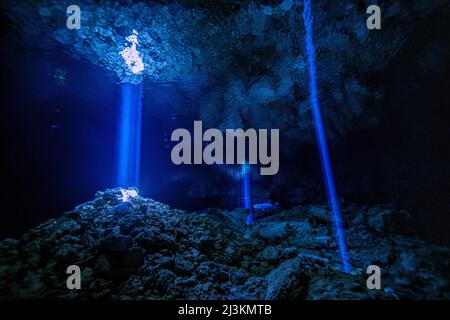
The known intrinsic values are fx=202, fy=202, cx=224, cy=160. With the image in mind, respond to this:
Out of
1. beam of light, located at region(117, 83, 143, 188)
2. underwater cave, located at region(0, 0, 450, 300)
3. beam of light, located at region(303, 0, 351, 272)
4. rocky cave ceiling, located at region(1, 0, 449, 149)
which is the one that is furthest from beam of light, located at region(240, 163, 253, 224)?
beam of light, located at region(117, 83, 143, 188)

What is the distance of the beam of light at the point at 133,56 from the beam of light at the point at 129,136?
118 centimetres

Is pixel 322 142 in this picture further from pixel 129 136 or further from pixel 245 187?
pixel 129 136

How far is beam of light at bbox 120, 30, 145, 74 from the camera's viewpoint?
428 cm

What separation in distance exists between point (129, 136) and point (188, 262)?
18.7 ft

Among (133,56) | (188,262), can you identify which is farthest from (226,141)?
(188,262)

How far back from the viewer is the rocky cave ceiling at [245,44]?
3676 millimetres

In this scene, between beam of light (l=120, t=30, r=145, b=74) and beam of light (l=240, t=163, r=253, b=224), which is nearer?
beam of light (l=120, t=30, r=145, b=74)

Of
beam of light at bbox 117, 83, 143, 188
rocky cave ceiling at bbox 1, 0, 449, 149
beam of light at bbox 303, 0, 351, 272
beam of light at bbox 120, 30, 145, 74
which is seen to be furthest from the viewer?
beam of light at bbox 117, 83, 143, 188

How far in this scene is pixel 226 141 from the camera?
724 cm

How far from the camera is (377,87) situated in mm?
5441

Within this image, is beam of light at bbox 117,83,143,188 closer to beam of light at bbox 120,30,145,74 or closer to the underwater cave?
the underwater cave

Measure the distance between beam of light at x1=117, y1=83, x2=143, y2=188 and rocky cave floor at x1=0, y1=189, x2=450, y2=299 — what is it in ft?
9.21

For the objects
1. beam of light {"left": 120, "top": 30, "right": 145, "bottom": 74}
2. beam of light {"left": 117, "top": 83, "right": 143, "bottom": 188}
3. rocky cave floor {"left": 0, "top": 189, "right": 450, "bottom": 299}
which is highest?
beam of light {"left": 120, "top": 30, "right": 145, "bottom": 74}

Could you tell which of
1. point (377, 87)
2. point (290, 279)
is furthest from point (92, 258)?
point (377, 87)
